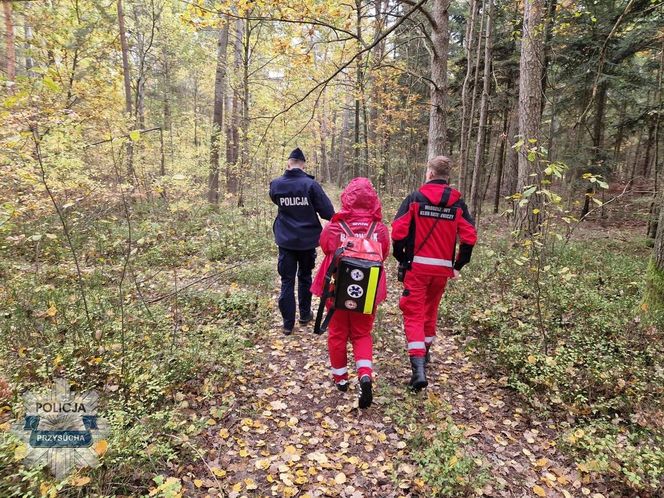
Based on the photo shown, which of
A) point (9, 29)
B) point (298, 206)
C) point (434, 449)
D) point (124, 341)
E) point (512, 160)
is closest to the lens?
point (9, 29)

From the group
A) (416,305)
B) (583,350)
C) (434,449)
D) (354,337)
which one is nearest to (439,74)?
(416,305)

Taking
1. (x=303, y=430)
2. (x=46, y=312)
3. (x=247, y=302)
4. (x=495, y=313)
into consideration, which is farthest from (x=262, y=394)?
(x=495, y=313)

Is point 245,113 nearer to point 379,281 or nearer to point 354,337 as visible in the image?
point 379,281

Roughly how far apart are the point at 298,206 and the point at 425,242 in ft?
6.12

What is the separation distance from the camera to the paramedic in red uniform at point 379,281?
385 cm

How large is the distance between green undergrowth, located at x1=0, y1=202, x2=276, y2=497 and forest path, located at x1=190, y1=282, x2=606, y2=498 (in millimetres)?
394

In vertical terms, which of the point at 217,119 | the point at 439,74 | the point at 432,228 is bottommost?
the point at 432,228

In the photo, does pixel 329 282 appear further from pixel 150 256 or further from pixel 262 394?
pixel 150 256

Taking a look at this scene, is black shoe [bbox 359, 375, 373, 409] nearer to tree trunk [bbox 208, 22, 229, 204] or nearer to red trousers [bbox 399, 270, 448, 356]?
red trousers [bbox 399, 270, 448, 356]

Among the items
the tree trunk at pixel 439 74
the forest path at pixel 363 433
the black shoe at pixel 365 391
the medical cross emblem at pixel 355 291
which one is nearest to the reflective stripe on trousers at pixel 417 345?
the forest path at pixel 363 433

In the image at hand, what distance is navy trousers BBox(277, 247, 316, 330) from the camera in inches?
204

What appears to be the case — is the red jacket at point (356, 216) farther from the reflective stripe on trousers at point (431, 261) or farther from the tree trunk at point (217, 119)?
the tree trunk at point (217, 119)

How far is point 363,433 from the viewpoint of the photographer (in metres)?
3.67

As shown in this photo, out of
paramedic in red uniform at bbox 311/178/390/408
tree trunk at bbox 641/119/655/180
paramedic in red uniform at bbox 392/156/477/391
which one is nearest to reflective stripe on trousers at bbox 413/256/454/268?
paramedic in red uniform at bbox 392/156/477/391
